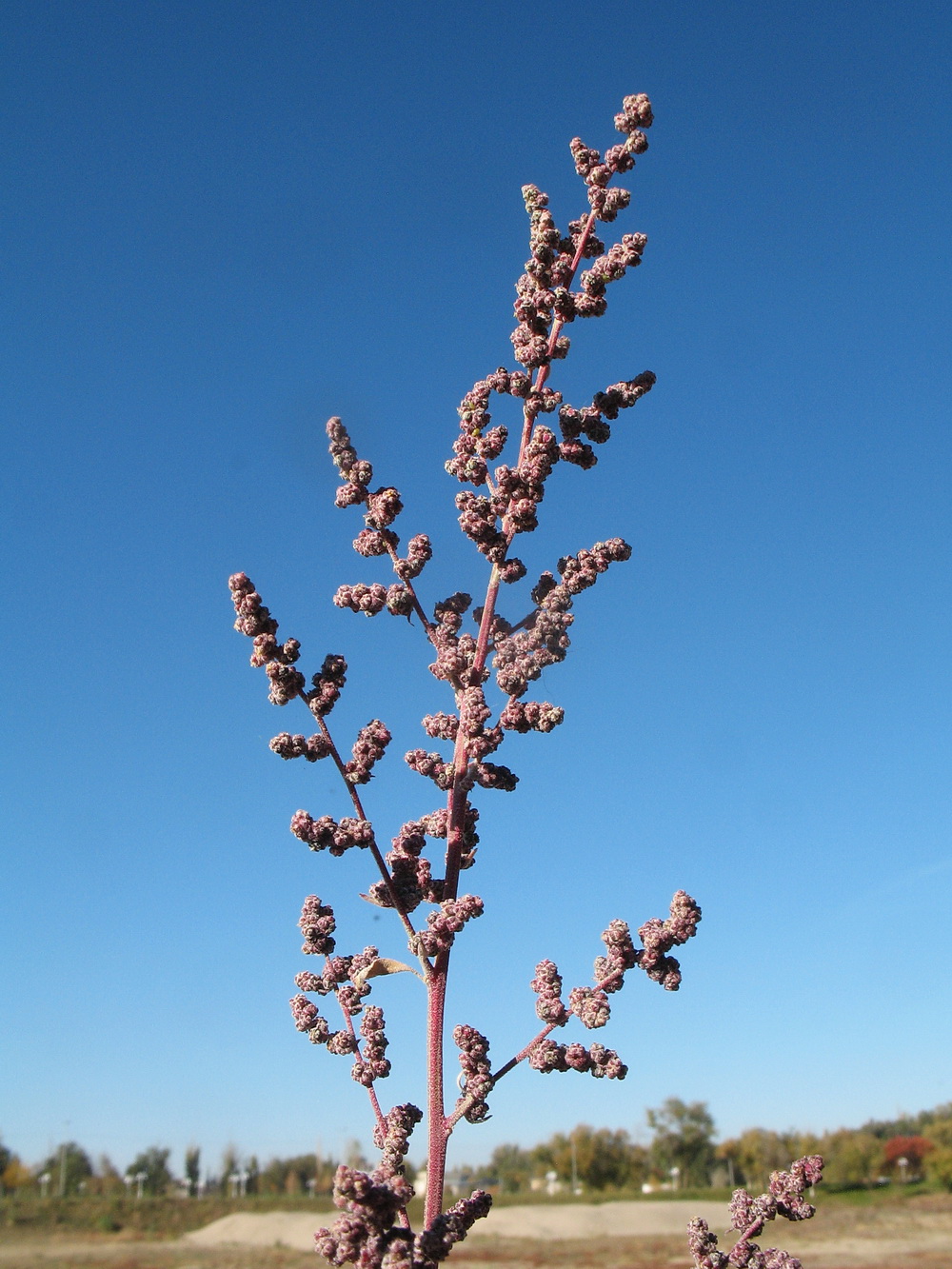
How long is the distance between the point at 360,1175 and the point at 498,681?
1512 mm

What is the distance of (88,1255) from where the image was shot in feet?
265

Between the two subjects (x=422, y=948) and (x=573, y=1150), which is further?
(x=573, y=1150)

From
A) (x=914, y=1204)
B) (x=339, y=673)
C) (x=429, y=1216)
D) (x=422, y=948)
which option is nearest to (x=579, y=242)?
(x=339, y=673)

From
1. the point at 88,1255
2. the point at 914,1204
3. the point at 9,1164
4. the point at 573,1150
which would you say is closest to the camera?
the point at 88,1255

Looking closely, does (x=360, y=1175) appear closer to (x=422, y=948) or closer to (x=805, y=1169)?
(x=422, y=948)

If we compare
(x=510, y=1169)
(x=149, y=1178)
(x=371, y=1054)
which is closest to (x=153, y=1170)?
(x=149, y=1178)

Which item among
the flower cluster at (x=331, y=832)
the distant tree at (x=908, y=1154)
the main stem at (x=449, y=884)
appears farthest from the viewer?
the distant tree at (x=908, y=1154)

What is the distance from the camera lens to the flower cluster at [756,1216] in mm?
2990

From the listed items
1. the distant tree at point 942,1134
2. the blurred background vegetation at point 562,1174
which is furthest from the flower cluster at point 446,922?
the distant tree at point 942,1134

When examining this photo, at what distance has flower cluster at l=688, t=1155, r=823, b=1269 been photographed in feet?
9.81

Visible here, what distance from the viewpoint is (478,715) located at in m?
3.08

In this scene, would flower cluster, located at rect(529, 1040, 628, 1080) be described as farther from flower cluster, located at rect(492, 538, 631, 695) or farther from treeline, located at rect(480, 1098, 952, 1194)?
treeline, located at rect(480, 1098, 952, 1194)

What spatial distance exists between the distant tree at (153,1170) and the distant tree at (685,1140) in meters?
81.0

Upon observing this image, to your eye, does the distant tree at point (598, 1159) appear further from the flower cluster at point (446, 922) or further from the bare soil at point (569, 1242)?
the flower cluster at point (446, 922)
